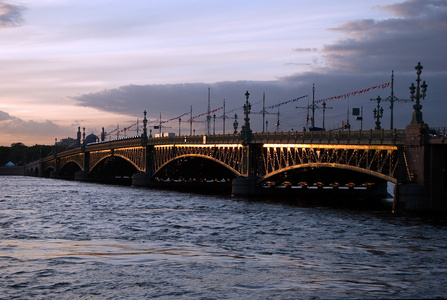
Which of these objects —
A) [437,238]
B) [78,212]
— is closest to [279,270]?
[437,238]

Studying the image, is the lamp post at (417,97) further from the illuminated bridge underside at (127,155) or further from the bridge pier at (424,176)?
the illuminated bridge underside at (127,155)

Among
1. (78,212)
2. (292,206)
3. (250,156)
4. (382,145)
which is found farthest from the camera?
(250,156)

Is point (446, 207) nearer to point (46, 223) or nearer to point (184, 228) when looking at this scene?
point (184, 228)

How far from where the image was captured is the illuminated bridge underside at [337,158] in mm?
53406

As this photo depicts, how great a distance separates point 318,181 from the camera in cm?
8038

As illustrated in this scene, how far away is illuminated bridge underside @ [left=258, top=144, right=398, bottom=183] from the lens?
53406 millimetres

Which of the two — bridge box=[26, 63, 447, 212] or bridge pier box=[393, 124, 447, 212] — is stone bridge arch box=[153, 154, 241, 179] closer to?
bridge box=[26, 63, 447, 212]

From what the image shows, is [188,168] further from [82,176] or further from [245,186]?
[82,176]

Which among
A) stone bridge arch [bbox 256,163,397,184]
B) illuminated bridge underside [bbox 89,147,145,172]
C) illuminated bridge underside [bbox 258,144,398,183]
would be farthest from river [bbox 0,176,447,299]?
illuminated bridge underside [bbox 89,147,145,172]

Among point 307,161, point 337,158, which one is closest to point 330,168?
point 307,161

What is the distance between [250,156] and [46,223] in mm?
36804

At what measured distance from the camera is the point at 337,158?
61.8 m

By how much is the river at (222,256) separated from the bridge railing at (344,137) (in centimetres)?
606

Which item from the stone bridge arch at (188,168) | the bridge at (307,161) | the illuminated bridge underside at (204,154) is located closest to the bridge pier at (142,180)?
the bridge at (307,161)
